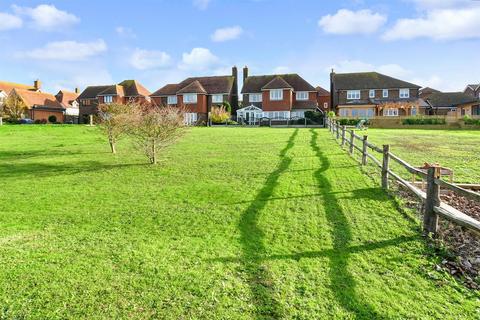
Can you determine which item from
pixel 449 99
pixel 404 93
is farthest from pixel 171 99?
pixel 449 99

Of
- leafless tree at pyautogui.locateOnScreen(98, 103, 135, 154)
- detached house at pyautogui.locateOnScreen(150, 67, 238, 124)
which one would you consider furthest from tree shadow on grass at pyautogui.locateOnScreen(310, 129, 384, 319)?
detached house at pyautogui.locateOnScreen(150, 67, 238, 124)

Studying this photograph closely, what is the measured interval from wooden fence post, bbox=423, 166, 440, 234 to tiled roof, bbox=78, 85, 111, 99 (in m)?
63.5

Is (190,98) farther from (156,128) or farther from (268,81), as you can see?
(156,128)

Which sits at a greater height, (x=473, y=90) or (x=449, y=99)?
(x=473, y=90)

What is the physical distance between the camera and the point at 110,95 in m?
58.2

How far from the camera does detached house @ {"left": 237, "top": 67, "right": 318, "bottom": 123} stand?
2000 inches

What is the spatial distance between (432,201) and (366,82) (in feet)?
175

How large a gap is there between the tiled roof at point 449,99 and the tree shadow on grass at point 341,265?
2364 inches

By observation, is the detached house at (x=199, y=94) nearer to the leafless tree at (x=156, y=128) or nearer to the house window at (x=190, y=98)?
the house window at (x=190, y=98)

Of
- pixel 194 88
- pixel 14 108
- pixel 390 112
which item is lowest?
pixel 390 112

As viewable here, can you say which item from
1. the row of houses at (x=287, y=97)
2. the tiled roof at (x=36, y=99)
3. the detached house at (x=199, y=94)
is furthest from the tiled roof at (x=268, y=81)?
the tiled roof at (x=36, y=99)

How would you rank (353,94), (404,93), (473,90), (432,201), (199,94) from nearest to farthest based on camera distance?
(432,201) → (404,93) → (199,94) → (353,94) → (473,90)

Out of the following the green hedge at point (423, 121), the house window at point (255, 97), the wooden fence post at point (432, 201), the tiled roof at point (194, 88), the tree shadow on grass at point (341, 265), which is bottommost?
the tree shadow on grass at point (341, 265)

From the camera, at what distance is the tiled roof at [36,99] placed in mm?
61094
